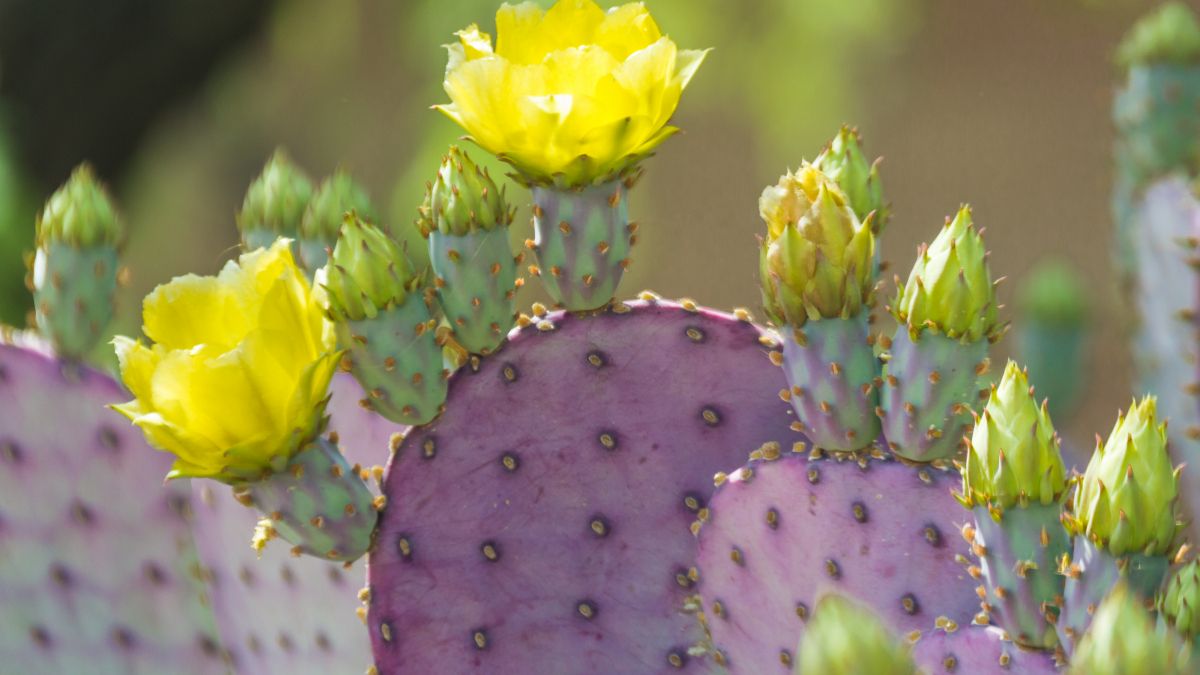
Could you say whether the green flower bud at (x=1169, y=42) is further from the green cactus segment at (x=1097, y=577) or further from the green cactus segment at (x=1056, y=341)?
the green cactus segment at (x=1097, y=577)

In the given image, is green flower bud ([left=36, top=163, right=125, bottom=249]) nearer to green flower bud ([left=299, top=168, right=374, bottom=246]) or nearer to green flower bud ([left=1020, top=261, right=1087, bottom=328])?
green flower bud ([left=299, top=168, right=374, bottom=246])

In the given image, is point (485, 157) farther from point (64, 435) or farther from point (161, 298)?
point (161, 298)

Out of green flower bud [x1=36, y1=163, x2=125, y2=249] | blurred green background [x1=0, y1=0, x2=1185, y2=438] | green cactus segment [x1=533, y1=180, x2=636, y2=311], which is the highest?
blurred green background [x1=0, y1=0, x2=1185, y2=438]

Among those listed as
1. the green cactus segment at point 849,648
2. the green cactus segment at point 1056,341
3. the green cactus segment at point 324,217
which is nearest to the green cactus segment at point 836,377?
the green cactus segment at point 849,648

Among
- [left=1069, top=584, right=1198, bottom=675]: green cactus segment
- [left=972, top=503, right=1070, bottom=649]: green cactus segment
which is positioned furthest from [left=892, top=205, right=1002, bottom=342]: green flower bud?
[left=1069, top=584, right=1198, bottom=675]: green cactus segment

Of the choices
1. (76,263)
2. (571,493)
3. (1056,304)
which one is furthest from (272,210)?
(1056,304)

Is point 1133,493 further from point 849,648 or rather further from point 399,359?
point 399,359
